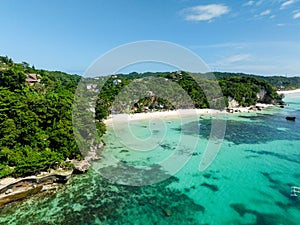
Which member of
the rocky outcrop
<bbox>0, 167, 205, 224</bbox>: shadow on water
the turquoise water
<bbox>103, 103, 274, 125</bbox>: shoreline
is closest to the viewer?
<bbox>0, 167, 205, 224</bbox>: shadow on water

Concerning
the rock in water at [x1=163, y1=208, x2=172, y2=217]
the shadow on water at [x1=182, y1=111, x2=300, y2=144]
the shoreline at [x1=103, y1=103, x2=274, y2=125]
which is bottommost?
the rock in water at [x1=163, y1=208, x2=172, y2=217]

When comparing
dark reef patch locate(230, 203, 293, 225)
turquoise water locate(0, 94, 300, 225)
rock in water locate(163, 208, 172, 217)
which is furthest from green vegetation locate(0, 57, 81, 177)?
dark reef patch locate(230, 203, 293, 225)

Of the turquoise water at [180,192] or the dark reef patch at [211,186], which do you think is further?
the dark reef patch at [211,186]

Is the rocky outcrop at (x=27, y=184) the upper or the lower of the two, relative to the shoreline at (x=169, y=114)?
lower

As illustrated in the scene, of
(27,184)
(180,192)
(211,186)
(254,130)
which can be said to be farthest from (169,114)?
(27,184)

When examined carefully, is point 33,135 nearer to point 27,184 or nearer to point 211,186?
point 27,184

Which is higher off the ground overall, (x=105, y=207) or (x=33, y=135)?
(x=33, y=135)

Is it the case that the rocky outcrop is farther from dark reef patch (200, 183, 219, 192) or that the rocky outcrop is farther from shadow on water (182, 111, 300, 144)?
shadow on water (182, 111, 300, 144)

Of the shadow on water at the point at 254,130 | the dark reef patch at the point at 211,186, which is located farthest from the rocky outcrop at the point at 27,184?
the shadow on water at the point at 254,130

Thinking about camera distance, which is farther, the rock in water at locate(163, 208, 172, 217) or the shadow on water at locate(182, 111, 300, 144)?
the shadow on water at locate(182, 111, 300, 144)

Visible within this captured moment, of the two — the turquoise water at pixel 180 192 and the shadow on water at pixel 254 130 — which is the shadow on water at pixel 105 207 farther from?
the shadow on water at pixel 254 130
